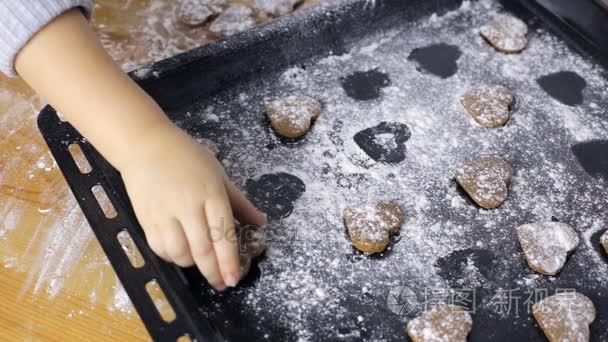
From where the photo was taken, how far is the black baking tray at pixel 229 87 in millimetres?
715

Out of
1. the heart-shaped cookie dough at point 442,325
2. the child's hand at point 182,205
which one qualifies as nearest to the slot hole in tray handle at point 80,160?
the child's hand at point 182,205

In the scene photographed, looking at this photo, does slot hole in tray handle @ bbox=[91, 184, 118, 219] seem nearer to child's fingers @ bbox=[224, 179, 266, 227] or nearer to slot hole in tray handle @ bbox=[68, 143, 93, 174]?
slot hole in tray handle @ bbox=[68, 143, 93, 174]

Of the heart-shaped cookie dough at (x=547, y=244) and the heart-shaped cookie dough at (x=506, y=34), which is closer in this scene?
the heart-shaped cookie dough at (x=547, y=244)

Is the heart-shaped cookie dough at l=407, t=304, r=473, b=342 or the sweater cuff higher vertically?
the sweater cuff

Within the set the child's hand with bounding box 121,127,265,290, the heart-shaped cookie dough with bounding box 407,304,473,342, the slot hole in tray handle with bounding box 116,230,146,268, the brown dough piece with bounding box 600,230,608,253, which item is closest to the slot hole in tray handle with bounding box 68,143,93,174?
the slot hole in tray handle with bounding box 116,230,146,268

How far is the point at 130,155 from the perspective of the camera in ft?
2.29

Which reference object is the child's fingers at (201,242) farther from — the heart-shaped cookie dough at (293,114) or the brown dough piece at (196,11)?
the brown dough piece at (196,11)

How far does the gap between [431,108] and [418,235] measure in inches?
10.5

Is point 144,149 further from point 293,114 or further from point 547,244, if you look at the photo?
point 547,244

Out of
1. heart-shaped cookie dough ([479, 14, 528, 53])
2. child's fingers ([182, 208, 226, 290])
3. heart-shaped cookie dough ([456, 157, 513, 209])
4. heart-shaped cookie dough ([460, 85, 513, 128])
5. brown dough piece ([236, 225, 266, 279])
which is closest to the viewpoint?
child's fingers ([182, 208, 226, 290])

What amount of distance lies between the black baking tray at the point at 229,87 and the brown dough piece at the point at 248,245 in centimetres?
3

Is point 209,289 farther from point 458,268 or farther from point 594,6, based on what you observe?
point 594,6

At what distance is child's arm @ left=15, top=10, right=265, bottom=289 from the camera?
683 millimetres

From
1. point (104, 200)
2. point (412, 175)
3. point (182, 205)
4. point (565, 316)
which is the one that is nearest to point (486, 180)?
point (412, 175)
